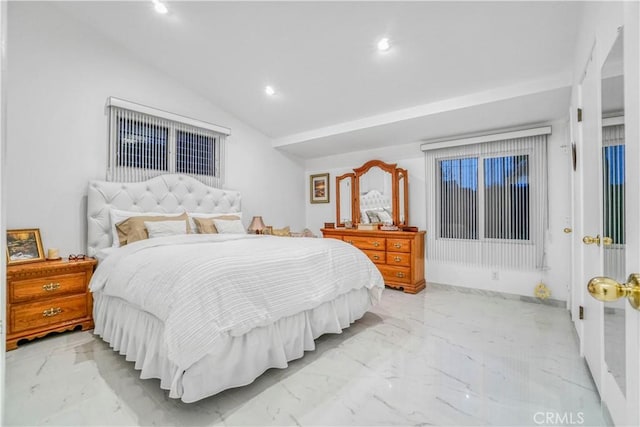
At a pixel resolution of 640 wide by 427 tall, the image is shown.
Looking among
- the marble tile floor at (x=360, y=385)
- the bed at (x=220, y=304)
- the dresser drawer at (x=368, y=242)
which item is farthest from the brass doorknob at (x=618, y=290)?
the dresser drawer at (x=368, y=242)

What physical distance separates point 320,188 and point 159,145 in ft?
8.90

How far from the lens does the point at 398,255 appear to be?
4.04m

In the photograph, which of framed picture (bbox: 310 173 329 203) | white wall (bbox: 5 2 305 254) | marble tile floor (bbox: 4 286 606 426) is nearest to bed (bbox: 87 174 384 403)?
marble tile floor (bbox: 4 286 606 426)

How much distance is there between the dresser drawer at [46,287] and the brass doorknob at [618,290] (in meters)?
3.41

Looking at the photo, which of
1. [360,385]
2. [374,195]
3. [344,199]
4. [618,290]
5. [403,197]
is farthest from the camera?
[344,199]

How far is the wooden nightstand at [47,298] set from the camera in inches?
92.0

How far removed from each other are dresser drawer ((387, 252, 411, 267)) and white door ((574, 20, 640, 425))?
2060 millimetres

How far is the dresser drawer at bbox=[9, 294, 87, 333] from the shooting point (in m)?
2.35

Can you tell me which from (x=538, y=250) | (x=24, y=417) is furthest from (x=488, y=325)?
(x=24, y=417)

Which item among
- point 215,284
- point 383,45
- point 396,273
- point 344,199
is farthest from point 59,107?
A: point 396,273

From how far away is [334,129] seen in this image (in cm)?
422

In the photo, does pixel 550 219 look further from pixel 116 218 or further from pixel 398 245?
pixel 116 218

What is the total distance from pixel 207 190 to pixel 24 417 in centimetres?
277

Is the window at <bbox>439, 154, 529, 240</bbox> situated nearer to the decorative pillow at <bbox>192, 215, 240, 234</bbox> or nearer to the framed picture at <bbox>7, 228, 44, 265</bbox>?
the decorative pillow at <bbox>192, 215, 240, 234</bbox>
